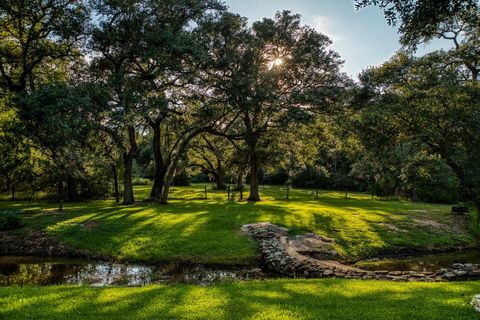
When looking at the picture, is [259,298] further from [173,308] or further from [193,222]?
[193,222]

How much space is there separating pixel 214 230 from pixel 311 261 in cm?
735

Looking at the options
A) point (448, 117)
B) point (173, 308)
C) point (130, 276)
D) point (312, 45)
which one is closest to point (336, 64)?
point (312, 45)

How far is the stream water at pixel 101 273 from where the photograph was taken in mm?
14719

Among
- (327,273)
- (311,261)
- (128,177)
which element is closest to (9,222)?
(128,177)

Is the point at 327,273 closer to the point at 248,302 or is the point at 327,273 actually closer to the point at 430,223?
the point at 248,302

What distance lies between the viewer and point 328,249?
20188 millimetres

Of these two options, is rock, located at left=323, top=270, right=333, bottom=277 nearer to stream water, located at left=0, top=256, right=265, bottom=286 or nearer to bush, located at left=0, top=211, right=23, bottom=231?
stream water, located at left=0, top=256, right=265, bottom=286

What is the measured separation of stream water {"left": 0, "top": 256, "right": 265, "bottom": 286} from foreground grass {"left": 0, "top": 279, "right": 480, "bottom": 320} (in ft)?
11.5

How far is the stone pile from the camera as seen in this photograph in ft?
50.8

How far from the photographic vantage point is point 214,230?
2241cm

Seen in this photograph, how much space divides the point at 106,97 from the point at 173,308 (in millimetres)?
18848

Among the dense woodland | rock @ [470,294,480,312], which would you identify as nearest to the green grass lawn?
the dense woodland

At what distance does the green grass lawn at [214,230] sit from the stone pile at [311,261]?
3.24ft

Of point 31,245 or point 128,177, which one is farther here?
point 128,177
